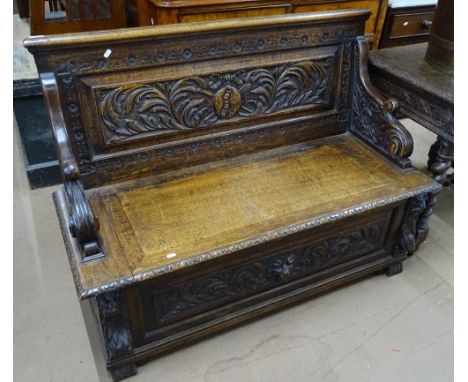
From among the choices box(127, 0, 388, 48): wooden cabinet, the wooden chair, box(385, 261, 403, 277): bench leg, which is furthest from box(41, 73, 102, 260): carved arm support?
the wooden chair

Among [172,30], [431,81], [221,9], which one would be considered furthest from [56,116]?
[431,81]

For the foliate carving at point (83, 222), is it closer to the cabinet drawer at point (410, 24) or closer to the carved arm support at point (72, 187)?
the carved arm support at point (72, 187)

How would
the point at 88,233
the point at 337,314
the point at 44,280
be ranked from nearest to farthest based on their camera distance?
the point at 88,233
the point at 337,314
the point at 44,280

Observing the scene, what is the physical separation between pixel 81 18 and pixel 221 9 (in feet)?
3.36

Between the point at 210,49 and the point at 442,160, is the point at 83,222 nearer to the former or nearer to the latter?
the point at 210,49

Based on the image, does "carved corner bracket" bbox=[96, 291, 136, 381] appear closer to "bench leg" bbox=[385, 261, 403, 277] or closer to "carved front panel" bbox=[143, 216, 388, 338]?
"carved front panel" bbox=[143, 216, 388, 338]

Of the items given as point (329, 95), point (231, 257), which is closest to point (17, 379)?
point (231, 257)

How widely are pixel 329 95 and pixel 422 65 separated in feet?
1.51

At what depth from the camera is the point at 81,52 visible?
1495mm

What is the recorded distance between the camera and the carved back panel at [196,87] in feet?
5.06

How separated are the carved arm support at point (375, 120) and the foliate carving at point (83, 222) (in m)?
1.27

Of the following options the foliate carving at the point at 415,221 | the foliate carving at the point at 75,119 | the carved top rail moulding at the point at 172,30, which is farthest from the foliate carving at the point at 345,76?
the foliate carving at the point at 75,119

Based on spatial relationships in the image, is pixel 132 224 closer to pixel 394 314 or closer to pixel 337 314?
pixel 337 314

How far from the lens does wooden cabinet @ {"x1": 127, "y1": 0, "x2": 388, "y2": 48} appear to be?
2.39m
